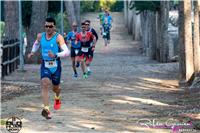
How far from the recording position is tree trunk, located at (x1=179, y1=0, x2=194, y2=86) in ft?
62.1

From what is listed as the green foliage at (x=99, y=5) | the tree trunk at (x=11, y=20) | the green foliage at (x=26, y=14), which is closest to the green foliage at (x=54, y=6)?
the green foliage at (x=26, y=14)

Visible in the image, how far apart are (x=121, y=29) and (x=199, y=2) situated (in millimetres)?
42383

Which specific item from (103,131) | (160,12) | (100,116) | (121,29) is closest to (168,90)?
(100,116)

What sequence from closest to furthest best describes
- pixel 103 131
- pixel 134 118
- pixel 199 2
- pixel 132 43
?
pixel 103 131
pixel 134 118
pixel 199 2
pixel 132 43

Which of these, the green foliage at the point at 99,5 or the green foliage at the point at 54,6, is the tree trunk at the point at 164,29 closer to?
the green foliage at the point at 54,6

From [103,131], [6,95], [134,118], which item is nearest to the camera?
[103,131]

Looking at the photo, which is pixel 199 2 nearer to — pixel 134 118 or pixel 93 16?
pixel 134 118

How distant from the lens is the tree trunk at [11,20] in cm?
2789

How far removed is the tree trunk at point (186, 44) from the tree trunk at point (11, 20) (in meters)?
10.6

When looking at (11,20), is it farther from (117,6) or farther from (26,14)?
(117,6)

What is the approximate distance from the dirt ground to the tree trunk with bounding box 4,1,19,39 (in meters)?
3.43

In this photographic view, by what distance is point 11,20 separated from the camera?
27953mm

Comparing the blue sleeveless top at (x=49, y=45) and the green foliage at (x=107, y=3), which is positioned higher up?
the green foliage at (x=107, y=3)

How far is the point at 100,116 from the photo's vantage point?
12.7 metres
